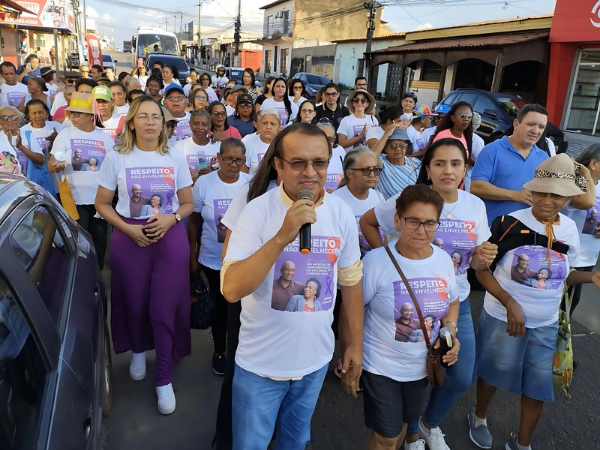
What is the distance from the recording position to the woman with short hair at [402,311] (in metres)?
2.21

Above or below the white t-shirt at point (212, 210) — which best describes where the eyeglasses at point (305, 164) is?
above

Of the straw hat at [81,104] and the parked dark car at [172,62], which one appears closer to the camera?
the straw hat at [81,104]

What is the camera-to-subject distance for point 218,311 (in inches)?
132

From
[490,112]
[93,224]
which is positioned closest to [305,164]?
[93,224]

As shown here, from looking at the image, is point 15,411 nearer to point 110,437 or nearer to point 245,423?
point 245,423

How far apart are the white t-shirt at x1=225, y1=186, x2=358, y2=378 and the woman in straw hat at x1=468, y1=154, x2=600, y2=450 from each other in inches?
47.3

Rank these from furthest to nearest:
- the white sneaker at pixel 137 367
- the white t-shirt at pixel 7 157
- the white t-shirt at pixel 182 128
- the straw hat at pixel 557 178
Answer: the white t-shirt at pixel 182 128 < the white t-shirt at pixel 7 157 < the white sneaker at pixel 137 367 < the straw hat at pixel 557 178

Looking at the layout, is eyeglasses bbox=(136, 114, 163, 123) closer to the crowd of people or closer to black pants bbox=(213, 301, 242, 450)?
the crowd of people

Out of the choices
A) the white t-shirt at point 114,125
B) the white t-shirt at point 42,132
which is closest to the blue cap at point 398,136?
the white t-shirt at point 114,125

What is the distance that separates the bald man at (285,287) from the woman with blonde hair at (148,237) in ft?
4.19

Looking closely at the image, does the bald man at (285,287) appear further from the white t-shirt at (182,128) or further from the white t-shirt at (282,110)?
A: the white t-shirt at (282,110)

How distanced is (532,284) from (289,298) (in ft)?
5.11

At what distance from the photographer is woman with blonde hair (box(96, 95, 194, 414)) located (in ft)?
9.29

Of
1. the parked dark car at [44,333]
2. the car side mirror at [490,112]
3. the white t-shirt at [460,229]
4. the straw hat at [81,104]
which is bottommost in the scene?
the parked dark car at [44,333]
